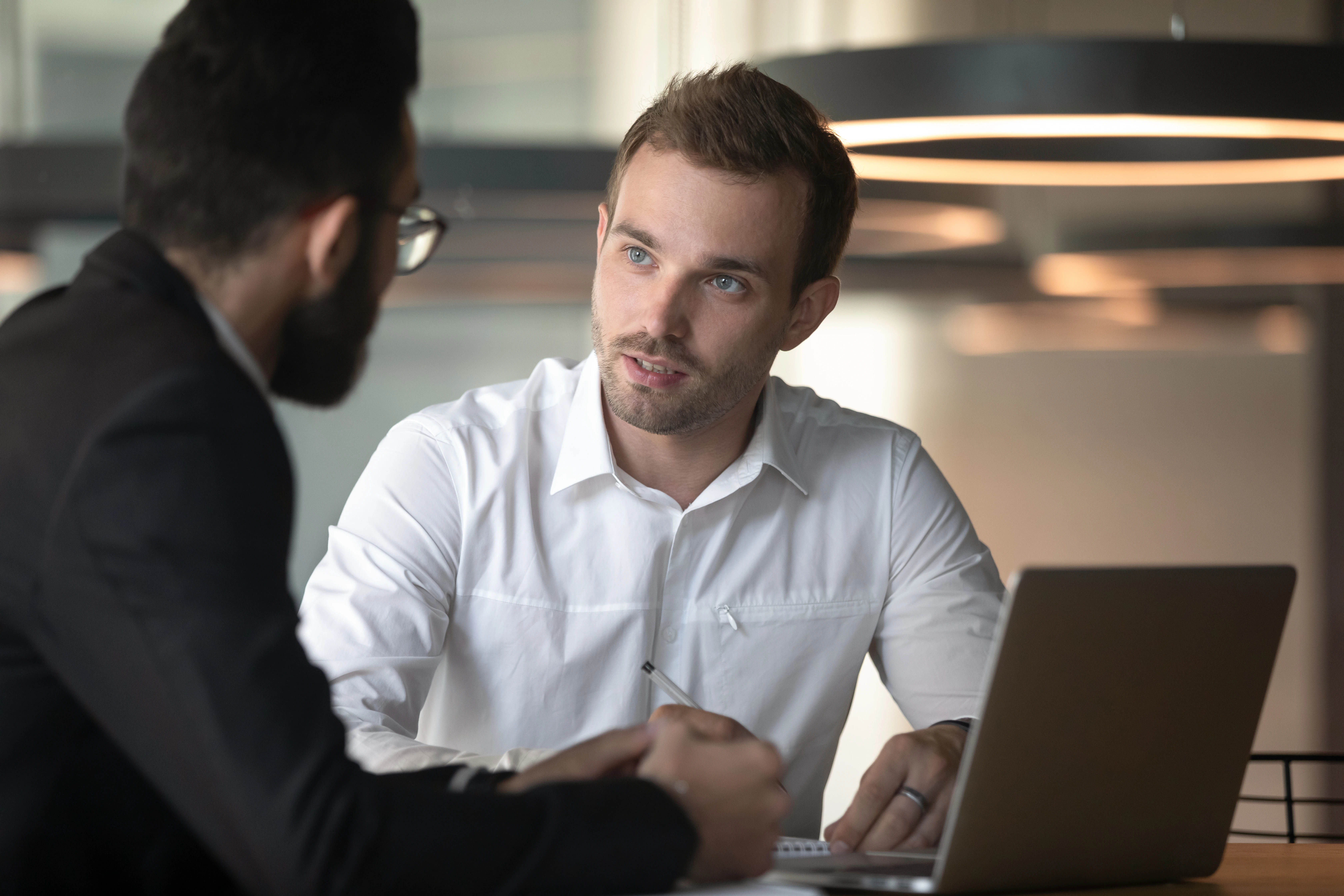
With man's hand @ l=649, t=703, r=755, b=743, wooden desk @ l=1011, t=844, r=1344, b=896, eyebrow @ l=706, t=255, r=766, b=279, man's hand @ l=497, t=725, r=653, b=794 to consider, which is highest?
eyebrow @ l=706, t=255, r=766, b=279

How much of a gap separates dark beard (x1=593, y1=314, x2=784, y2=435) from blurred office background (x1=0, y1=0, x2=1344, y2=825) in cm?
184

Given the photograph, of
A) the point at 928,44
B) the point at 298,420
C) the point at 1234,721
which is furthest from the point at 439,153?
the point at 1234,721

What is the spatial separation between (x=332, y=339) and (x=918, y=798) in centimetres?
72

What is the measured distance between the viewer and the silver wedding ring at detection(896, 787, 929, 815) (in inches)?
52.6

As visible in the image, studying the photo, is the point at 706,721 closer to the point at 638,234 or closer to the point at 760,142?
the point at 638,234

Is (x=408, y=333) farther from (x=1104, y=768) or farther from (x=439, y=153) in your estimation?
(x=1104, y=768)

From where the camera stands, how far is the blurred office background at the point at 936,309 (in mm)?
3742

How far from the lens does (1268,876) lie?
49.9 inches

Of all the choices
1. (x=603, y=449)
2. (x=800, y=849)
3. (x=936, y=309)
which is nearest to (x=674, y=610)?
(x=603, y=449)

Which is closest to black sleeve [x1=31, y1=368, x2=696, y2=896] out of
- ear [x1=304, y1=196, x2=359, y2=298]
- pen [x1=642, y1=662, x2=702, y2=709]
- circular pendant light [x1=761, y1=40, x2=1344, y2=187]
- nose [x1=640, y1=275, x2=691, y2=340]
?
ear [x1=304, y1=196, x2=359, y2=298]

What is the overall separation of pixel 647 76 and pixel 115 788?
12.1 feet

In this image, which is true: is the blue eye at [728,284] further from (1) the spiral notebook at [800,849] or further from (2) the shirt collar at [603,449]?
(1) the spiral notebook at [800,849]

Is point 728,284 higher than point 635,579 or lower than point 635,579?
higher

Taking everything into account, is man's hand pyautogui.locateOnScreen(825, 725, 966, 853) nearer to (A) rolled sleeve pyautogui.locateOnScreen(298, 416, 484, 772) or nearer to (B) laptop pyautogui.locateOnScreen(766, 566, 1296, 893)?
(B) laptop pyautogui.locateOnScreen(766, 566, 1296, 893)
